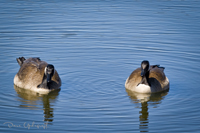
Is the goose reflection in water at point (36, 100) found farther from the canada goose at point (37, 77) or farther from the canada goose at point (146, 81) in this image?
the canada goose at point (146, 81)

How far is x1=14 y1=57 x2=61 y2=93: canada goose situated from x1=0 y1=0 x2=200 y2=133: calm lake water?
1.09ft

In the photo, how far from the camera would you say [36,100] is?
15.8m

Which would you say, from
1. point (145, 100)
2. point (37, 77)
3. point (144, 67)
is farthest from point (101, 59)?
point (145, 100)

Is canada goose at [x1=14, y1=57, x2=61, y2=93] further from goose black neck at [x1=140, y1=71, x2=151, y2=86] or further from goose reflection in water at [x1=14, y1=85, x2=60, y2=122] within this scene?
goose black neck at [x1=140, y1=71, x2=151, y2=86]

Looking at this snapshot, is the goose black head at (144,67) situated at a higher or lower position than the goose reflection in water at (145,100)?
higher

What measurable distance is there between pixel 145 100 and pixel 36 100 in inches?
169

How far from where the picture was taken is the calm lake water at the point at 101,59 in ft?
44.3

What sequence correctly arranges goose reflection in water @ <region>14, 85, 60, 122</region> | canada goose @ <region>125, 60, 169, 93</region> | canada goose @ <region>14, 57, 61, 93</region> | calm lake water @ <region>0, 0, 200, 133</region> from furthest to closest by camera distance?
canada goose @ <region>14, 57, 61, 93</region>
canada goose @ <region>125, 60, 169, 93</region>
goose reflection in water @ <region>14, 85, 60, 122</region>
calm lake water @ <region>0, 0, 200, 133</region>

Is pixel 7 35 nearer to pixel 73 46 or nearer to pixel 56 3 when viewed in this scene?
pixel 73 46

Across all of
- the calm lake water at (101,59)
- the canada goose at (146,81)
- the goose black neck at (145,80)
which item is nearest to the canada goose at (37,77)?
the calm lake water at (101,59)

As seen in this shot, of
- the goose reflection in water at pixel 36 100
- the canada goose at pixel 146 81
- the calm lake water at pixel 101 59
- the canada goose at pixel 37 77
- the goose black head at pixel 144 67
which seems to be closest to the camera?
the calm lake water at pixel 101 59

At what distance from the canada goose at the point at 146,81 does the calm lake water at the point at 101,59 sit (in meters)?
0.31

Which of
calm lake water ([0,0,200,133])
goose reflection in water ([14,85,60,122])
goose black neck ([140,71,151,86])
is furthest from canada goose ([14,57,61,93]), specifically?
goose black neck ([140,71,151,86])

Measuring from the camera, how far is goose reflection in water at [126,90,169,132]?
1384 centimetres
